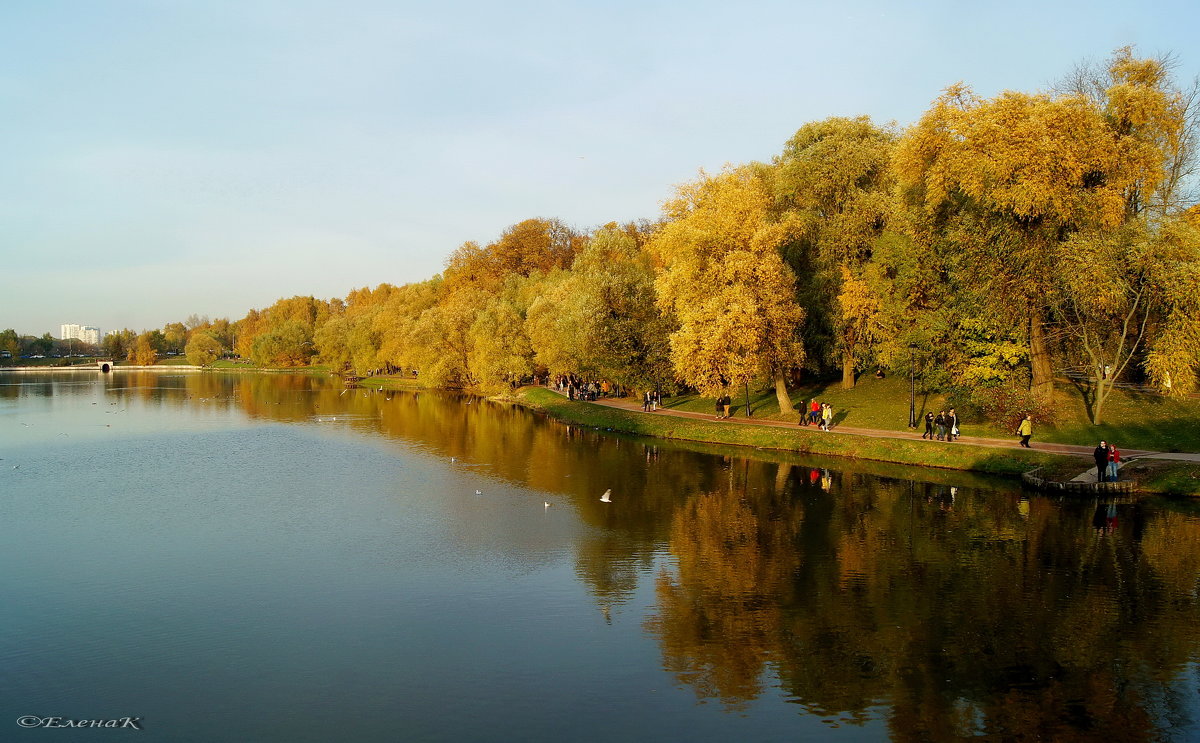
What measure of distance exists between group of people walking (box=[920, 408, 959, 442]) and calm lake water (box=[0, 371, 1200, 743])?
9.61 ft

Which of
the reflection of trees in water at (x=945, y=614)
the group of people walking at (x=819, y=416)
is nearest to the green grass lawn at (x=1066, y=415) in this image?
the group of people walking at (x=819, y=416)

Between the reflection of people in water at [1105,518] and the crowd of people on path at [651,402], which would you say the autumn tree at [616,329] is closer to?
the crowd of people on path at [651,402]

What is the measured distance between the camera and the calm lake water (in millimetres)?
11820

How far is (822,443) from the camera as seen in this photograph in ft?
117

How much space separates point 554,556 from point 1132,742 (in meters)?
12.6

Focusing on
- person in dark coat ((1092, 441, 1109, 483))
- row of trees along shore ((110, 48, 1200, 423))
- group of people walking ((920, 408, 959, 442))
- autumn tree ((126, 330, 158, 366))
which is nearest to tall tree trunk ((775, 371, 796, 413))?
row of trees along shore ((110, 48, 1200, 423))

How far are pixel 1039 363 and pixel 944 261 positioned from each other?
6.20 meters

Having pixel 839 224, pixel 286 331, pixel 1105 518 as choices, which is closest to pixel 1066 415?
pixel 1105 518

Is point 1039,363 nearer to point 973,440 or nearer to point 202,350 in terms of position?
point 973,440

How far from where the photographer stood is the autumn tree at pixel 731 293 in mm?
37750

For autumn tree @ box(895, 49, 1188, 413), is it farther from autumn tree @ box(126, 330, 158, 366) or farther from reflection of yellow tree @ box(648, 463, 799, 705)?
autumn tree @ box(126, 330, 158, 366)

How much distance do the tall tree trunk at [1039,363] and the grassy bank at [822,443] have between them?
6.25 metres

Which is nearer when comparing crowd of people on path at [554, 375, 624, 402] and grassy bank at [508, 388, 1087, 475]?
grassy bank at [508, 388, 1087, 475]

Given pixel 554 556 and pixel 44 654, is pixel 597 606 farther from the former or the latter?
pixel 44 654
